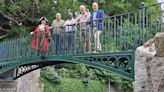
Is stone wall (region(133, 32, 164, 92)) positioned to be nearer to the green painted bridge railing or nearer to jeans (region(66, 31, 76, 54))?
the green painted bridge railing

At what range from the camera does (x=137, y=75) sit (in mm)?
7387

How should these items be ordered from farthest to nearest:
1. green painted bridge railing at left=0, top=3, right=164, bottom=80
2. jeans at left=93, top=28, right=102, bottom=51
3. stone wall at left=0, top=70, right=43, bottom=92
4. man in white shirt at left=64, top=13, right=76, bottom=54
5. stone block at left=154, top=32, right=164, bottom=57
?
stone wall at left=0, top=70, right=43, bottom=92, man in white shirt at left=64, top=13, right=76, bottom=54, jeans at left=93, top=28, right=102, bottom=51, green painted bridge railing at left=0, top=3, right=164, bottom=80, stone block at left=154, top=32, right=164, bottom=57

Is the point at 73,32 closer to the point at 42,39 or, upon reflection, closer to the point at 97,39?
the point at 97,39

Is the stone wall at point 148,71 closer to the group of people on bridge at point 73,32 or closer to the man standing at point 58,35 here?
the group of people on bridge at point 73,32

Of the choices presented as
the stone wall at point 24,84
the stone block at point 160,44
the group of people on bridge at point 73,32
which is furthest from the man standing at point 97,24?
the stone wall at point 24,84

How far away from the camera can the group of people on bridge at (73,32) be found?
10.0m

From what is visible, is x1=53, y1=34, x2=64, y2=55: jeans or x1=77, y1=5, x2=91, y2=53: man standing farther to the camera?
x1=53, y1=34, x2=64, y2=55: jeans

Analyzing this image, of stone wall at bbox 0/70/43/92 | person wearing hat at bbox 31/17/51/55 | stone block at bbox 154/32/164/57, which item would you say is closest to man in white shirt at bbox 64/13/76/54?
person wearing hat at bbox 31/17/51/55

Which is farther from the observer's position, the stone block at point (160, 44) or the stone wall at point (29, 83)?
the stone wall at point (29, 83)

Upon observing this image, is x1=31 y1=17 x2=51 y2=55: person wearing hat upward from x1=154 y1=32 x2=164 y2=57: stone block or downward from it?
upward

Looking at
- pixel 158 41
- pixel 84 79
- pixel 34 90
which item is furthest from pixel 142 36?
pixel 84 79

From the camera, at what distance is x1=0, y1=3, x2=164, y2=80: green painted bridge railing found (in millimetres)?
8609

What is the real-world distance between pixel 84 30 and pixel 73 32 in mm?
649

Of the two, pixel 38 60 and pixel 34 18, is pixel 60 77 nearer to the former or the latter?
pixel 34 18
